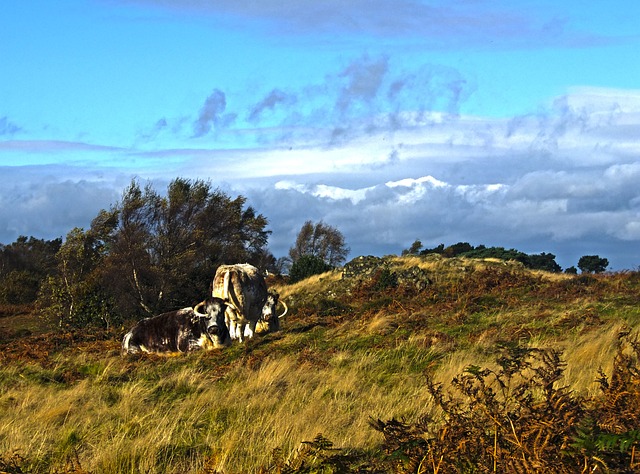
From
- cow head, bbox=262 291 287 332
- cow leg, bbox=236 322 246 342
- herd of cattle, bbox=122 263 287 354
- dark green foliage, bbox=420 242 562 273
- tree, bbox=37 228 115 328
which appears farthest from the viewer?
dark green foliage, bbox=420 242 562 273

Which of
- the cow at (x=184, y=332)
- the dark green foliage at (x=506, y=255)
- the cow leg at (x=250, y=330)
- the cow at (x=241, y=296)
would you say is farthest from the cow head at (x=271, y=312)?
the dark green foliage at (x=506, y=255)

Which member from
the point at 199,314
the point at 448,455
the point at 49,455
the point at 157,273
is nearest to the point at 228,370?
the point at 199,314

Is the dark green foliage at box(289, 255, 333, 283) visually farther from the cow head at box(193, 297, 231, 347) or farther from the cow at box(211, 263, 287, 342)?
the cow head at box(193, 297, 231, 347)

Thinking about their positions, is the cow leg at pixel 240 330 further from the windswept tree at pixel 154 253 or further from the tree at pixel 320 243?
the tree at pixel 320 243

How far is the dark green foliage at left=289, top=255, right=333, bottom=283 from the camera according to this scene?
43906 millimetres

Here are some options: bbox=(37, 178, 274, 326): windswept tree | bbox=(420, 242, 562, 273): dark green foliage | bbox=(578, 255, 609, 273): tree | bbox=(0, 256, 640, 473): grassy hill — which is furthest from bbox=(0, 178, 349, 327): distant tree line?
bbox=(578, 255, 609, 273): tree

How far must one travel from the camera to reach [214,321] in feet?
62.8

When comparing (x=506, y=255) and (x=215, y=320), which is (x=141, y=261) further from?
(x=506, y=255)

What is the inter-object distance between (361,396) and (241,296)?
1084 cm

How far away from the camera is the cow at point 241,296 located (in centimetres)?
2045

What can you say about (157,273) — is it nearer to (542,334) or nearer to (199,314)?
(199,314)

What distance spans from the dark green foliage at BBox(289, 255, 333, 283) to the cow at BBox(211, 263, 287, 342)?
73.3 ft

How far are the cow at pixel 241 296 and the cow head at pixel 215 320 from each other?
702 millimetres

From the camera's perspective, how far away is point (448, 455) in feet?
15.7
